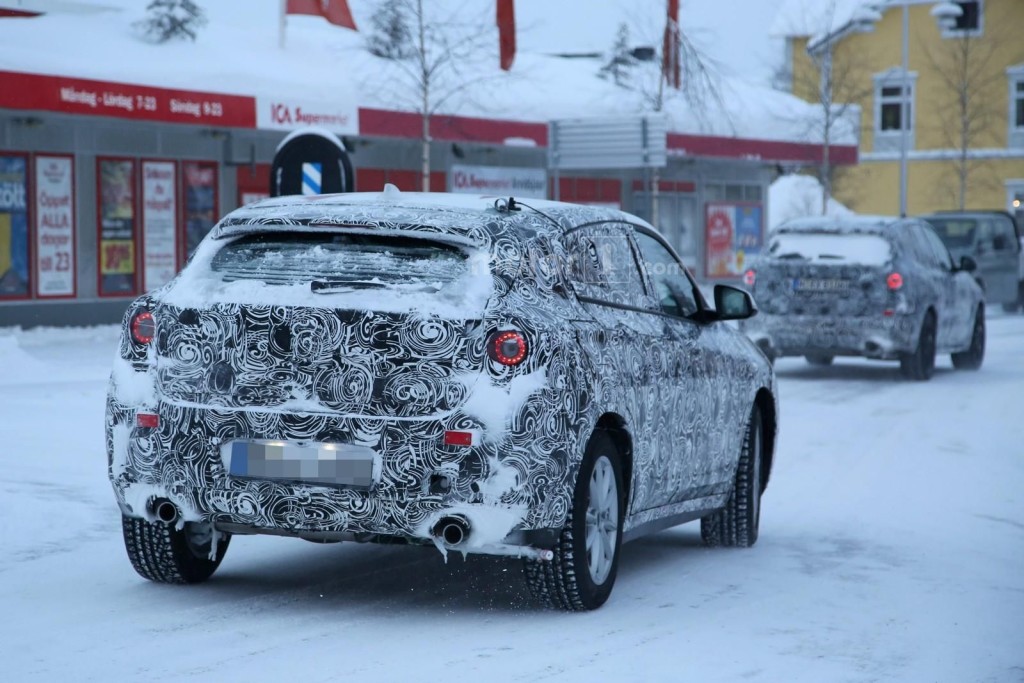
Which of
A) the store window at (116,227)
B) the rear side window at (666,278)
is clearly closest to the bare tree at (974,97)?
the store window at (116,227)

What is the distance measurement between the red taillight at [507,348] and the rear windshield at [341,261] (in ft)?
1.04

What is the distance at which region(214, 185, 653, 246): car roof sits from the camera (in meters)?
6.53

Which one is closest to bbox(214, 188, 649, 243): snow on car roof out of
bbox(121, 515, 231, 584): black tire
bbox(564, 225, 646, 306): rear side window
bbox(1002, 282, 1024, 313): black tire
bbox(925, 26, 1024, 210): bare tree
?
bbox(564, 225, 646, 306): rear side window

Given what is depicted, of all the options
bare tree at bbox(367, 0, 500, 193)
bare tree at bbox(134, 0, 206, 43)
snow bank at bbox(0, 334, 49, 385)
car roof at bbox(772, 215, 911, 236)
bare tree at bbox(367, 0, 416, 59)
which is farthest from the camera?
bare tree at bbox(367, 0, 416, 59)

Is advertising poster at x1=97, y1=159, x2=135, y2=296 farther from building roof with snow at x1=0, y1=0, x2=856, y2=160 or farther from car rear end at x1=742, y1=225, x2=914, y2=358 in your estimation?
car rear end at x1=742, y1=225, x2=914, y2=358

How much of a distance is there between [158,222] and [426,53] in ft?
19.4

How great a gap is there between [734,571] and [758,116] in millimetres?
33106

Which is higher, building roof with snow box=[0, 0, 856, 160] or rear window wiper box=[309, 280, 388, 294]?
building roof with snow box=[0, 0, 856, 160]

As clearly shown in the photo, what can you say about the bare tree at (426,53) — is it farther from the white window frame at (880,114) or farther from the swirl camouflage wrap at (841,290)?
the white window frame at (880,114)

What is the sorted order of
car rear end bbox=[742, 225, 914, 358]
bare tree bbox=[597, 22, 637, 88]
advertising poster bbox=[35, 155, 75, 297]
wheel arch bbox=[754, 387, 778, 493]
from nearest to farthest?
wheel arch bbox=[754, 387, 778, 493], car rear end bbox=[742, 225, 914, 358], advertising poster bbox=[35, 155, 75, 297], bare tree bbox=[597, 22, 637, 88]

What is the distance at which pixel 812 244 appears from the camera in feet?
Answer: 60.4

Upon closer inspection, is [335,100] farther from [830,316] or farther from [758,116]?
[758,116]

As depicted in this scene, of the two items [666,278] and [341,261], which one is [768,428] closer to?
[666,278]

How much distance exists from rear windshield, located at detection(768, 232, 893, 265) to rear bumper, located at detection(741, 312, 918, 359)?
618 millimetres
